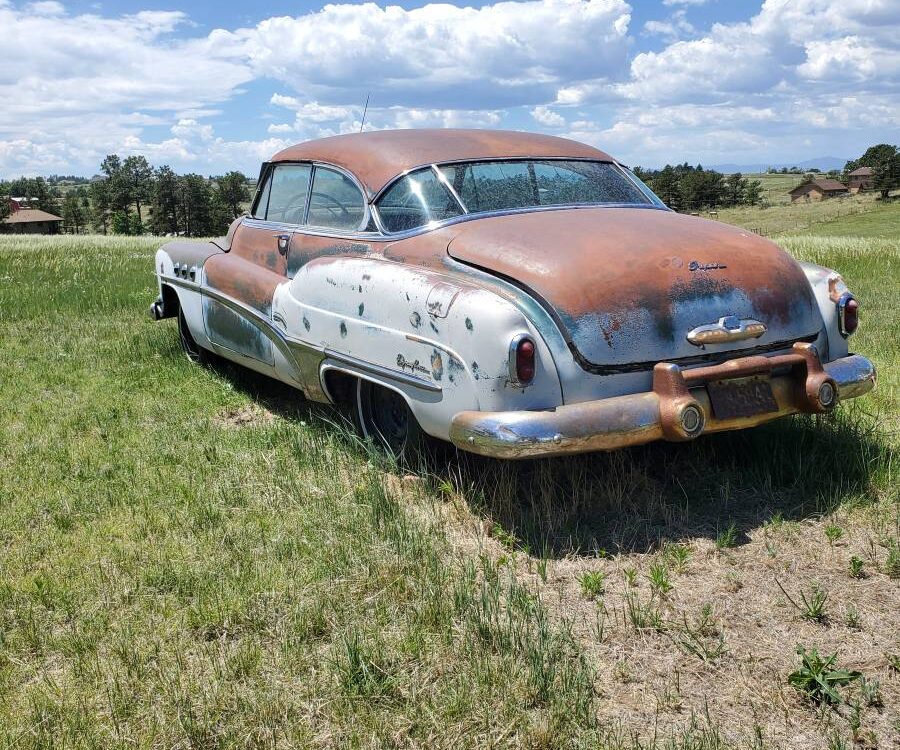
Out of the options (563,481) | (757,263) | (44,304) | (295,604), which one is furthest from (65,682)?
(44,304)

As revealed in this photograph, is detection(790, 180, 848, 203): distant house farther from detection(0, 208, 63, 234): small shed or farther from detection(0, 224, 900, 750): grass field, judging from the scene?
detection(0, 224, 900, 750): grass field

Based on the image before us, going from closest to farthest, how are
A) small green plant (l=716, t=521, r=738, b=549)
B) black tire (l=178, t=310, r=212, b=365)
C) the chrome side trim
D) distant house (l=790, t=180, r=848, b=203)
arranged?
small green plant (l=716, t=521, r=738, b=549)
the chrome side trim
black tire (l=178, t=310, r=212, b=365)
distant house (l=790, t=180, r=848, b=203)

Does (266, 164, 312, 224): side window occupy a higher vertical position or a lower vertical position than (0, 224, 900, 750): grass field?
higher

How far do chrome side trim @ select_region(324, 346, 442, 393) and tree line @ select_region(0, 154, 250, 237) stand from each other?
82269mm

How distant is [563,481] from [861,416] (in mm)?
1925

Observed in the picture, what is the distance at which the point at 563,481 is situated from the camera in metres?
3.97

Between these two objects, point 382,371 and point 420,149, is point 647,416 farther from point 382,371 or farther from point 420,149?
point 420,149

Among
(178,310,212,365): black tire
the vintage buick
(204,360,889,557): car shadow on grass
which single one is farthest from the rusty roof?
(204,360,889,557): car shadow on grass

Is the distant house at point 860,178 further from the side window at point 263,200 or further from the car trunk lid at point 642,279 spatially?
the car trunk lid at point 642,279

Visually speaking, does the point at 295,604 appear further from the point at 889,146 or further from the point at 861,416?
the point at 889,146

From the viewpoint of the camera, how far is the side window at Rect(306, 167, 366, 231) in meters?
4.53

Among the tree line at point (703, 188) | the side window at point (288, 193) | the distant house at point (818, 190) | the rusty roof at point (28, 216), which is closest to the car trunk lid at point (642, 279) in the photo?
the side window at point (288, 193)

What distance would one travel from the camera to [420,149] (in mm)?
4520

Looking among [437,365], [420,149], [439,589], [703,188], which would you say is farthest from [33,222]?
[439,589]
